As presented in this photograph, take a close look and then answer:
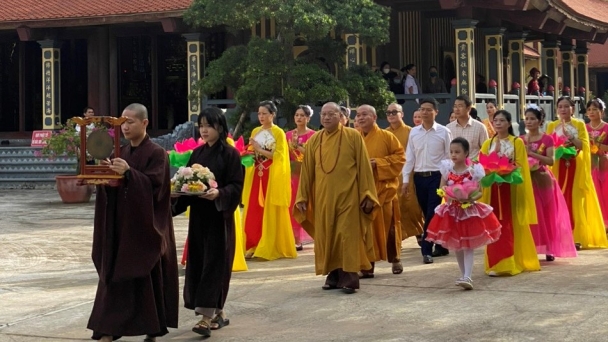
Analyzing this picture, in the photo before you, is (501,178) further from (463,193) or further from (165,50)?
(165,50)

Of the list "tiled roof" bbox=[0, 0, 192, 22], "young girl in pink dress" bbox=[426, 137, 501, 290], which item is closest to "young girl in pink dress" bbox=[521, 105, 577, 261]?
"young girl in pink dress" bbox=[426, 137, 501, 290]

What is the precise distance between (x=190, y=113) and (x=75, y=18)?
3.00m

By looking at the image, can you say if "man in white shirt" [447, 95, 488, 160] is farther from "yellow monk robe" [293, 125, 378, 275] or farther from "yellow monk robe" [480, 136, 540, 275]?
"yellow monk robe" [293, 125, 378, 275]

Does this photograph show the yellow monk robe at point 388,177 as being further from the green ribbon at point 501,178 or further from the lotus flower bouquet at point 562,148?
the lotus flower bouquet at point 562,148

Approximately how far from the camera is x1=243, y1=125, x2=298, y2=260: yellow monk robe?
11.3m

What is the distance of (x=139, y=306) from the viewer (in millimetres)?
6488

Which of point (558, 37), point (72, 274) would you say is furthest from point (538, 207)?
point (558, 37)

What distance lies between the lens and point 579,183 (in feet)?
38.0

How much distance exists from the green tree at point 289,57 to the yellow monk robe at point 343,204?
8.14 meters

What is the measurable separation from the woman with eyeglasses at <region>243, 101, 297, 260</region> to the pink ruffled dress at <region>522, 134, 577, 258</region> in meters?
2.57

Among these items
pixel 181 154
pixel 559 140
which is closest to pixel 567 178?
pixel 559 140

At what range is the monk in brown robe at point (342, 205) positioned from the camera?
870 cm

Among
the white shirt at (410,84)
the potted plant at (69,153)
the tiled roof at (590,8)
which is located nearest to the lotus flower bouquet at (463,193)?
the potted plant at (69,153)

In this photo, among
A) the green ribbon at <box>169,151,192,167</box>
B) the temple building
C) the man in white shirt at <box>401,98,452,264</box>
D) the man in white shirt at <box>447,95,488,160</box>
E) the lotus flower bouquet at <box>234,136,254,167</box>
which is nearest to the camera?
the green ribbon at <box>169,151,192,167</box>
